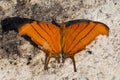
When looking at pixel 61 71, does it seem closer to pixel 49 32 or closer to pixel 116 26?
pixel 49 32

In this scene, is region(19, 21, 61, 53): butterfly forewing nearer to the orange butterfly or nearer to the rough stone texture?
the orange butterfly

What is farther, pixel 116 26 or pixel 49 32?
pixel 116 26

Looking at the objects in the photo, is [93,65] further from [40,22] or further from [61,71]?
[40,22]

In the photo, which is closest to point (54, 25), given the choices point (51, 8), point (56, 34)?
→ point (56, 34)

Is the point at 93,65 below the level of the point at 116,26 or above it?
below

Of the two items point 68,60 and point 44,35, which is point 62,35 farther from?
point 68,60

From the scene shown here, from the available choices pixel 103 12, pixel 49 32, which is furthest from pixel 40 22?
pixel 103 12

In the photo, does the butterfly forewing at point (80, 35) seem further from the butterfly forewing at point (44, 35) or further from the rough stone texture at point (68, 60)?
the rough stone texture at point (68, 60)
